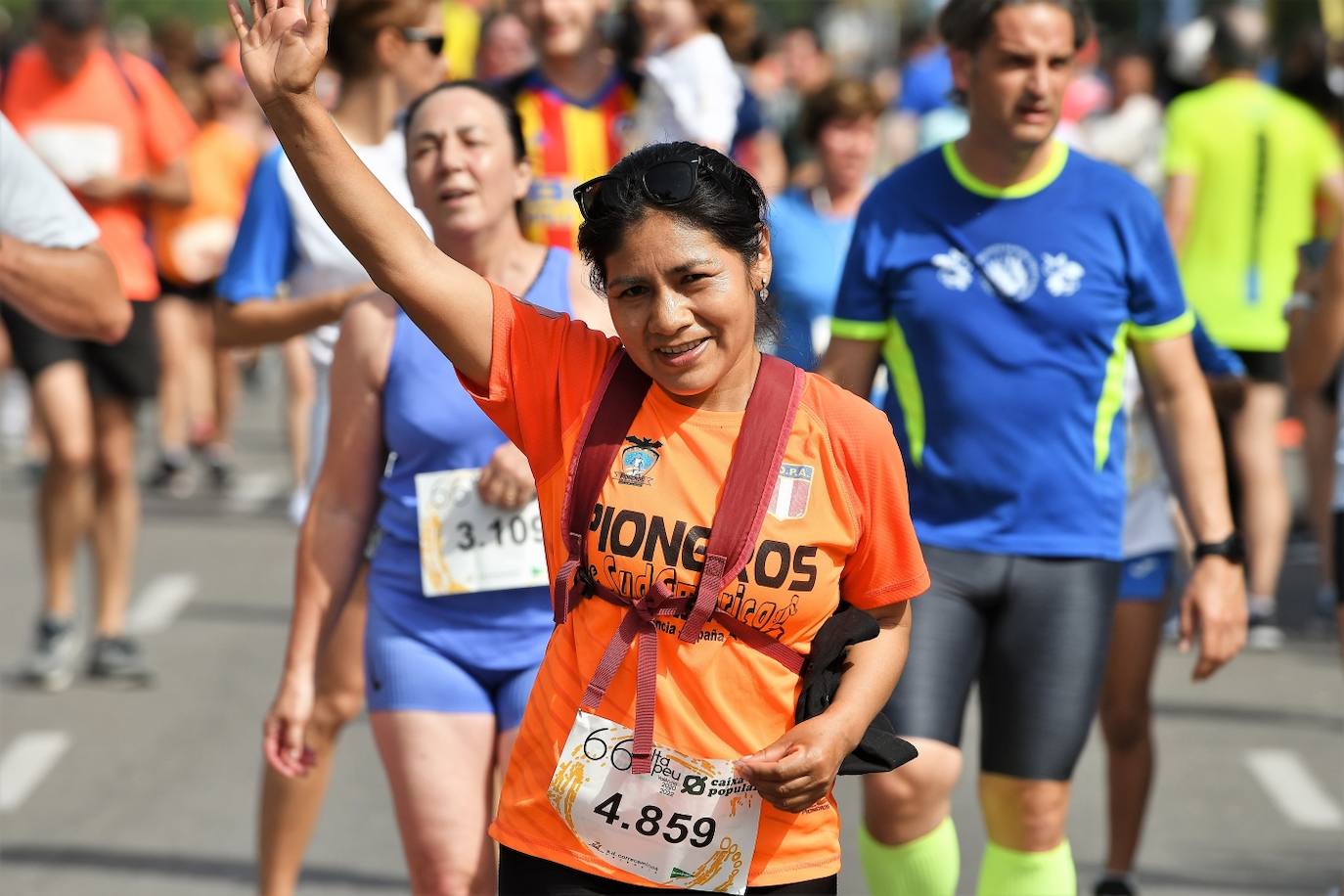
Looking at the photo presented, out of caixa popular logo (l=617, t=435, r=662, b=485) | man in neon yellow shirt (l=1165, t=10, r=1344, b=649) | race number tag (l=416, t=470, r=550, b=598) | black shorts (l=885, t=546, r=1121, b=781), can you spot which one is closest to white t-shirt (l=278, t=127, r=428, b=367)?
race number tag (l=416, t=470, r=550, b=598)

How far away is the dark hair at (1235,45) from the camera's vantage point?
960cm

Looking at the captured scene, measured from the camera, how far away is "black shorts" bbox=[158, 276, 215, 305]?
13773 millimetres

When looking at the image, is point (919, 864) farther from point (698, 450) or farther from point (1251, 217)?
point (1251, 217)

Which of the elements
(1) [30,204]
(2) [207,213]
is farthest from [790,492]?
(2) [207,213]

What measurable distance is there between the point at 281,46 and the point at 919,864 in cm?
227

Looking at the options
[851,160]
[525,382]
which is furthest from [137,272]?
[525,382]

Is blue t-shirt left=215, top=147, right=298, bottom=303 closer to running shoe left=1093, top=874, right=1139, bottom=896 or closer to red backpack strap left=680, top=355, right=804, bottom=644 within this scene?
running shoe left=1093, top=874, right=1139, bottom=896

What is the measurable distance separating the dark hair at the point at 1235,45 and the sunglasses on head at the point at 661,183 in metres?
6.68

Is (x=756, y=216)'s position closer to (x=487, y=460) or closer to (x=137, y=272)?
(x=487, y=460)

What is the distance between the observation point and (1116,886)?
5.84 meters

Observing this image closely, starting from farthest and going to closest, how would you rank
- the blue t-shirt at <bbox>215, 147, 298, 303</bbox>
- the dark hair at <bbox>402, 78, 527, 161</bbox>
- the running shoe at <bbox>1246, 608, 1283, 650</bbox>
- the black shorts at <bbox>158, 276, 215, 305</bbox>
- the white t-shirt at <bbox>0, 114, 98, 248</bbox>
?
the black shorts at <bbox>158, 276, 215, 305</bbox>, the running shoe at <bbox>1246, 608, 1283, 650</bbox>, the blue t-shirt at <bbox>215, 147, 298, 303</bbox>, the dark hair at <bbox>402, 78, 527, 161</bbox>, the white t-shirt at <bbox>0, 114, 98, 248</bbox>

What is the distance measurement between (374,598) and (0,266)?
39.2 inches

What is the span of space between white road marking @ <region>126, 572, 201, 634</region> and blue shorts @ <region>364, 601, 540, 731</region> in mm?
5461

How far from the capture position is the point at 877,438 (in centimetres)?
351
